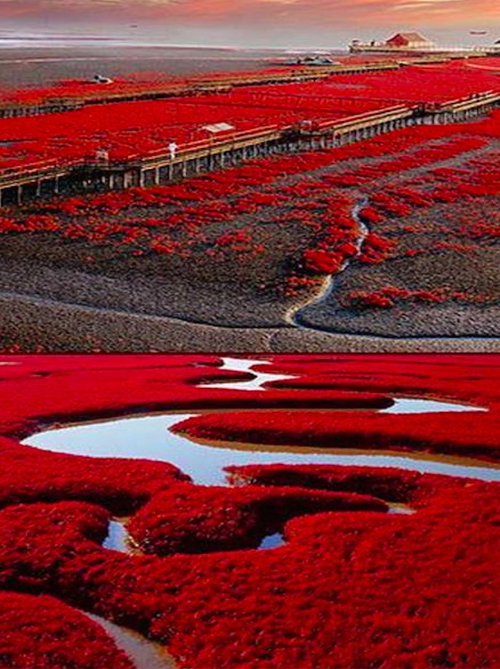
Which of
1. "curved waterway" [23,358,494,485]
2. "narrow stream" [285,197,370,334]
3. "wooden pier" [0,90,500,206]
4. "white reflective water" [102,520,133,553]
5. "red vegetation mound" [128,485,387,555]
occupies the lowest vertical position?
"curved waterway" [23,358,494,485]

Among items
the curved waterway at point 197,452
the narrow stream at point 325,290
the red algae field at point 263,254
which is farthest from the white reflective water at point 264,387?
the narrow stream at point 325,290

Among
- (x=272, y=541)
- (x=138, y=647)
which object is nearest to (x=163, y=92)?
(x=272, y=541)

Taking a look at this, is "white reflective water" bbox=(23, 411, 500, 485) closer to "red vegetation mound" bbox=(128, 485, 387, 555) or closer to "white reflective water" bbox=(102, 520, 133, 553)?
"red vegetation mound" bbox=(128, 485, 387, 555)

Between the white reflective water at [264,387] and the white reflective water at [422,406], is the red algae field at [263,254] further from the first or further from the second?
the white reflective water at [422,406]

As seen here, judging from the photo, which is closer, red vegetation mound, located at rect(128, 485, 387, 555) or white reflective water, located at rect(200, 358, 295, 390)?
red vegetation mound, located at rect(128, 485, 387, 555)

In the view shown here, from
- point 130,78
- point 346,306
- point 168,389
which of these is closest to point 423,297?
point 346,306

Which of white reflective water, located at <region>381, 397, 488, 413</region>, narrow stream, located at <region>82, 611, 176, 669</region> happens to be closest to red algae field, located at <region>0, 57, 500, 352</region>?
white reflective water, located at <region>381, 397, 488, 413</region>
